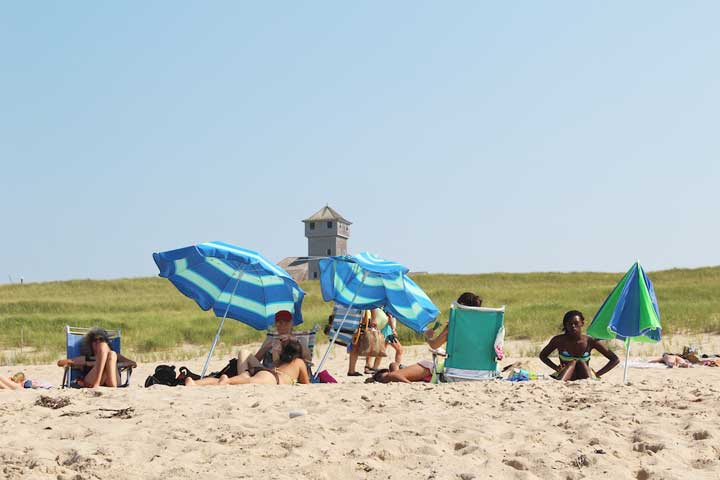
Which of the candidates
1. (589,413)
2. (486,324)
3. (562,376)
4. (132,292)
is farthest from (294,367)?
(132,292)

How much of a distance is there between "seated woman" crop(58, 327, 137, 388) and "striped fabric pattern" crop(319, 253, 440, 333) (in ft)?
8.83

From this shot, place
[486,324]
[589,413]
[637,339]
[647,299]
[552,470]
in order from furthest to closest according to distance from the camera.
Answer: [637,339]
[647,299]
[486,324]
[589,413]
[552,470]

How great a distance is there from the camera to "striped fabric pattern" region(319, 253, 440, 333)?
10.2 meters

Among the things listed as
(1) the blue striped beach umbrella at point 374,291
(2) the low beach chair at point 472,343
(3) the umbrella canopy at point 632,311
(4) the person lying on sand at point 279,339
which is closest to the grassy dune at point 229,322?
(1) the blue striped beach umbrella at point 374,291

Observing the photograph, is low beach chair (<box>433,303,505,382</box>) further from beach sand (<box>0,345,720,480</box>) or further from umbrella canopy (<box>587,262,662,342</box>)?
umbrella canopy (<box>587,262,662,342</box>)

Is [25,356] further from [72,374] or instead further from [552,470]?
[552,470]

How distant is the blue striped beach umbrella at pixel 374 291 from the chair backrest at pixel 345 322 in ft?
1.36

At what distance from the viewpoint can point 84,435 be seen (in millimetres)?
5727

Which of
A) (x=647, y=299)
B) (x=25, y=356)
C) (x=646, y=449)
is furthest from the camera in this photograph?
(x=25, y=356)

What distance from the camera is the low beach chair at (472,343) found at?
27.5 feet

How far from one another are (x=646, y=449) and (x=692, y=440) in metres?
0.46

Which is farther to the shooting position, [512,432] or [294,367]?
[294,367]

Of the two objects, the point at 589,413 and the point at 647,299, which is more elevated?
the point at 647,299

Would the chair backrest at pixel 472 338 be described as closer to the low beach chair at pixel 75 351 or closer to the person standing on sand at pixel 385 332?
the person standing on sand at pixel 385 332
